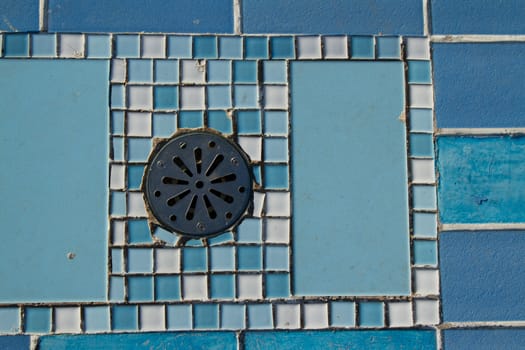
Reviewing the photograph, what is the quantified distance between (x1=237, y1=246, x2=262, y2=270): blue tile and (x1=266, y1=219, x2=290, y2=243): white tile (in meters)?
0.04

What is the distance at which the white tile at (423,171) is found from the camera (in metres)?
1.50

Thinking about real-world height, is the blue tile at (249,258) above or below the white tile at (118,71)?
below

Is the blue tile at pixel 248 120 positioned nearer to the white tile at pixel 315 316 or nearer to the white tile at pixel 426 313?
the white tile at pixel 315 316

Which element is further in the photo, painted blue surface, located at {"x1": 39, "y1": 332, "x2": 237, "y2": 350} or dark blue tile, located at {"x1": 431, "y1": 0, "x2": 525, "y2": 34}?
dark blue tile, located at {"x1": 431, "y1": 0, "x2": 525, "y2": 34}

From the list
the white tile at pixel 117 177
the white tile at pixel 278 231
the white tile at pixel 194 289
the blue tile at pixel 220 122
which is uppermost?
the blue tile at pixel 220 122

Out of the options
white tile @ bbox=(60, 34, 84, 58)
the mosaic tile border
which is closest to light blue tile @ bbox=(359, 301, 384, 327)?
the mosaic tile border

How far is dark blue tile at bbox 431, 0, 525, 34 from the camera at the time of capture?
5.06 feet

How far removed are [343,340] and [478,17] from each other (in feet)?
3.07

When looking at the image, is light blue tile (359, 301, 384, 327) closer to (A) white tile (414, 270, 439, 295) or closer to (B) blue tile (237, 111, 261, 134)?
(A) white tile (414, 270, 439, 295)

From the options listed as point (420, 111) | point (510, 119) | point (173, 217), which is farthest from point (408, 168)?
point (173, 217)

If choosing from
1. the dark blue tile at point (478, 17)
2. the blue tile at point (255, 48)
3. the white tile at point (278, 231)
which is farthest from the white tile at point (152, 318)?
the dark blue tile at point (478, 17)

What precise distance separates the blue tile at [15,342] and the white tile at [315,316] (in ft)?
2.30

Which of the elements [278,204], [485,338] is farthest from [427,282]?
[278,204]

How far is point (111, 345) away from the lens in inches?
56.5
